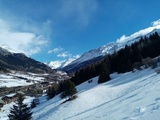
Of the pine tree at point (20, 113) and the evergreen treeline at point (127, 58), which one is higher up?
the evergreen treeline at point (127, 58)

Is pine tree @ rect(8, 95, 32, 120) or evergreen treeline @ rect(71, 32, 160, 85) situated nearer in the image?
pine tree @ rect(8, 95, 32, 120)

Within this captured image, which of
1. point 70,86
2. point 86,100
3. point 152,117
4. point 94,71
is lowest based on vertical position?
point 152,117

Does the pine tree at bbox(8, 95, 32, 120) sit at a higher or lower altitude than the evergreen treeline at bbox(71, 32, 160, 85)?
lower

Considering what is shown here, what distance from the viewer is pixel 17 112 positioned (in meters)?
41.8

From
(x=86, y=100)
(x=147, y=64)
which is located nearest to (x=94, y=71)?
(x=147, y=64)

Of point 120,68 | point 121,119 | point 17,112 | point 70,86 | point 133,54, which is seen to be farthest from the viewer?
point 133,54

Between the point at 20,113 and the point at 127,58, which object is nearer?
the point at 20,113

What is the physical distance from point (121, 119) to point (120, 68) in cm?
5952

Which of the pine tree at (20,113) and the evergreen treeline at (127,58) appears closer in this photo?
the pine tree at (20,113)

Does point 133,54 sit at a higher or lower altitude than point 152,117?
higher

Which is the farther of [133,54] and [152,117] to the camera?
[133,54]

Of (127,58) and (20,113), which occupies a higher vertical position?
(127,58)

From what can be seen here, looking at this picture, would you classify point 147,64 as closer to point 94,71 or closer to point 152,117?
point 94,71

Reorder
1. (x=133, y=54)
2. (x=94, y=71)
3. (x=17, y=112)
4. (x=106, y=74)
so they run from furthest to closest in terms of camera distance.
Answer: (x=94, y=71) → (x=133, y=54) → (x=106, y=74) → (x=17, y=112)
